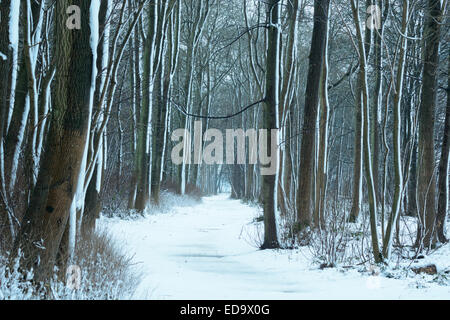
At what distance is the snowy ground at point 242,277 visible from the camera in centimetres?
425

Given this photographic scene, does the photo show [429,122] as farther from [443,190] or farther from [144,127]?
[144,127]

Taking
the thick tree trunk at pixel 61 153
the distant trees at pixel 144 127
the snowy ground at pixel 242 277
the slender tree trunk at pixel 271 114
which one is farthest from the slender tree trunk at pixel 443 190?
the thick tree trunk at pixel 61 153

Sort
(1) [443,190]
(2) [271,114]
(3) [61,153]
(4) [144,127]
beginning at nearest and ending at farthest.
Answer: (3) [61,153], (2) [271,114], (1) [443,190], (4) [144,127]

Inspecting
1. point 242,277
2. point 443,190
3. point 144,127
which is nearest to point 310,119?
point 443,190

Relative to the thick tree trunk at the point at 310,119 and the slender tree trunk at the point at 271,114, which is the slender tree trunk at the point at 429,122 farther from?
the slender tree trunk at the point at 271,114

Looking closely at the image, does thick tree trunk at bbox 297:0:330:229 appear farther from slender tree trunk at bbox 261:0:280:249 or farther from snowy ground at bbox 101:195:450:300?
snowy ground at bbox 101:195:450:300

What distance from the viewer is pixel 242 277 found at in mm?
5387

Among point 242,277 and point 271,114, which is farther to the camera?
point 271,114

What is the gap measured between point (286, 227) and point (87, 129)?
16.2ft

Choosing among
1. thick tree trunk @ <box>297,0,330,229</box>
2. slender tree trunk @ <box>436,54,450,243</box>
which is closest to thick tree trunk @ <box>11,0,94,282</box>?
thick tree trunk @ <box>297,0,330,229</box>

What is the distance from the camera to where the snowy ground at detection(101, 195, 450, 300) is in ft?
13.9

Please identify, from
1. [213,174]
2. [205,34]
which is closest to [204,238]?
[205,34]

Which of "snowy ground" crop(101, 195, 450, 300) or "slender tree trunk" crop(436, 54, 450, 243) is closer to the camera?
"snowy ground" crop(101, 195, 450, 300)
